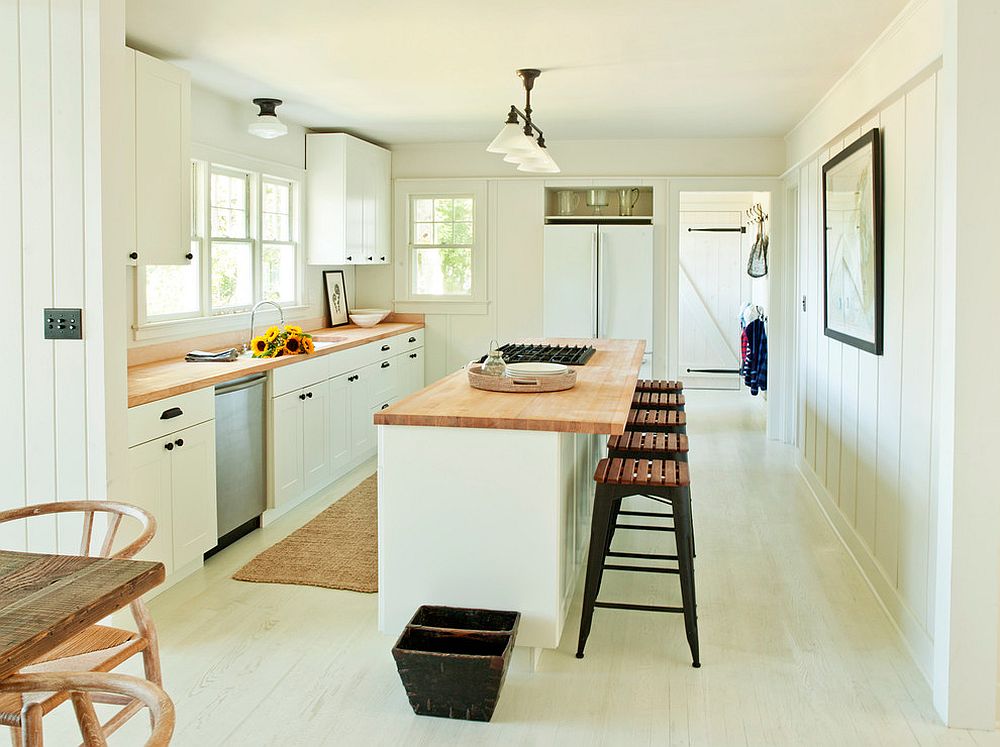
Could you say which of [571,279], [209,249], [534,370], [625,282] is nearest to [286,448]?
[209,249]

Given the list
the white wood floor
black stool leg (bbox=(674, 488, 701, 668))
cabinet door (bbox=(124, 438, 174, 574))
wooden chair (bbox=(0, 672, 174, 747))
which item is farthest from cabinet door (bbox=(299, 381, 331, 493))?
wooden chair (bbox=(0, 672, 174, 747))

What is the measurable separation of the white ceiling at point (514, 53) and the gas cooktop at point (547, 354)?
1.46 m

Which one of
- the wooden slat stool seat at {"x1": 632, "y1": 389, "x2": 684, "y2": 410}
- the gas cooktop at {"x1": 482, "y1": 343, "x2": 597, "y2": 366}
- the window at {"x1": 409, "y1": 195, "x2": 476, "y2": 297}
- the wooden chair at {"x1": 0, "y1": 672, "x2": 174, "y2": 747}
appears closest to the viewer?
the wooden chair at {"x1": 0, "y1": 672, "x2": 174, "y2": 747}

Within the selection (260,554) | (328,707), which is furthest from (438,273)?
(328,707)

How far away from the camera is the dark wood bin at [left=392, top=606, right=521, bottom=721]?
2.78m

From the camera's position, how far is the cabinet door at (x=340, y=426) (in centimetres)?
584

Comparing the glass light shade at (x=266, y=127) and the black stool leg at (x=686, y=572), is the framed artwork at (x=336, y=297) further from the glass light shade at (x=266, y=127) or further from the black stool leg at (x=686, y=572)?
the black stool leg at (x=686, y=572)

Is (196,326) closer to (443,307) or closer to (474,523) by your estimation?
(474,523)

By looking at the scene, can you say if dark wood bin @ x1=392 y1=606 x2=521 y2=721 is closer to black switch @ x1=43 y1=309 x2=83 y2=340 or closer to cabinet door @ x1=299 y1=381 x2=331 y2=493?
black switch @ x1=43 y1=309 x2=83 y2=340

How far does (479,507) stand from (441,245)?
16.8 feet

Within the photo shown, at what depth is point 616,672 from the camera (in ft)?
10.5

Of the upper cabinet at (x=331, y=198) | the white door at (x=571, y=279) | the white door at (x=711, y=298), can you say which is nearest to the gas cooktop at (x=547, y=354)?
the upper cabinet at (x=331, y=198)

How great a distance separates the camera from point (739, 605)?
3.85 meters

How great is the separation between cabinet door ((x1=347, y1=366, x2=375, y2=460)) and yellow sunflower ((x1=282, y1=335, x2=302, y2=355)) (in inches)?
30.8
